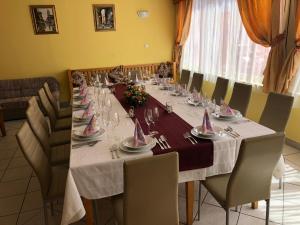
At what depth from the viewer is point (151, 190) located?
1404 millimetres

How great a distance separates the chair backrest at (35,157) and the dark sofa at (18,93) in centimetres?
348

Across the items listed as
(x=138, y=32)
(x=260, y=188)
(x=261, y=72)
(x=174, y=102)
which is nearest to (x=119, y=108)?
(x=174, y=102)

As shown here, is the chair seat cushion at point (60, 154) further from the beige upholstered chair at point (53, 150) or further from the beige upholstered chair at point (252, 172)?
the beige upholstered chair at point (252, 172)

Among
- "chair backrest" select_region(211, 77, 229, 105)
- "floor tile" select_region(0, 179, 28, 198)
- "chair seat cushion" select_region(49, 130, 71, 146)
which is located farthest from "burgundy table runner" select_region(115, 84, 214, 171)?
"floor tile" select_region(0, 179, 28, 198)

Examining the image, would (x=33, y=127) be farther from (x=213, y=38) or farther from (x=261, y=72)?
(x=213, y=38)

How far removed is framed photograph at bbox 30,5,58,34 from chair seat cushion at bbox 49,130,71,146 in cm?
343

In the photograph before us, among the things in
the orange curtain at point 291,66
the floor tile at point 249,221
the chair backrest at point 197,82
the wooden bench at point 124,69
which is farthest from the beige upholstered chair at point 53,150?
the wooden bench at point 124,69

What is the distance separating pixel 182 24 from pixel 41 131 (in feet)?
14.9

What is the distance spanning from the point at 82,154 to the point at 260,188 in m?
1.30

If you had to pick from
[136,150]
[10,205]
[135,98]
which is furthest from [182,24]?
[10,205]

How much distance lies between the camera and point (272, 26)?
3.32m

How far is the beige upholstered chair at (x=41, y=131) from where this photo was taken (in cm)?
242

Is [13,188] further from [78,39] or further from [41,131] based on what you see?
[78,39]

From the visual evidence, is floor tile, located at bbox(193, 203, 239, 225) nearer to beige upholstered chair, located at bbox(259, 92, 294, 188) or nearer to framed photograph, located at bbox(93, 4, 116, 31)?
beige upholstered chair, located at bbox(259, 92, 294, 188)
